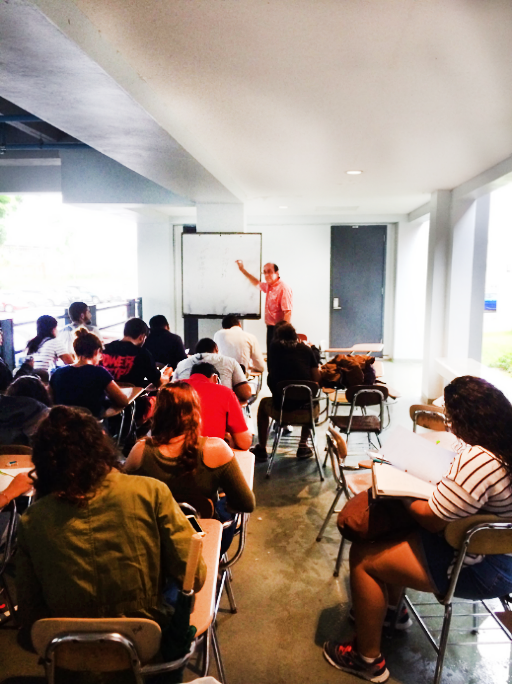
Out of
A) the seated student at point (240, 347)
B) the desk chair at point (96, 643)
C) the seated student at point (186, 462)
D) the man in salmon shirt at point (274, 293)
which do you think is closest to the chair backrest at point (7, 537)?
the seated student at point (186, 462)

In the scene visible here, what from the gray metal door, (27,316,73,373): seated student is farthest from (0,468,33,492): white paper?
the gray metal door

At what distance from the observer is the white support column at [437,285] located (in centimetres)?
633

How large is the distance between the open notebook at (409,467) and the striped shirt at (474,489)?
0.13 meters

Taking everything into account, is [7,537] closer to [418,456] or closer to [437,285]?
[418,456]

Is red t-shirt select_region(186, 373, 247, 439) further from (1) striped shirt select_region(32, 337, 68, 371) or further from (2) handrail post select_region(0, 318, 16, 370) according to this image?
(2) handrail post select_region(0, 318, 16, 370)

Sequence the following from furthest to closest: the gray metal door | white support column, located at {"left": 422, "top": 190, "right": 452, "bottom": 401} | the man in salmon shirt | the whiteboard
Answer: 1. the gray metal door
2. the whiteboard
3. the man in salmon shirt
4. white support column, located at {"left": 422, "top": 190, "right": 452, "bottom": 401}

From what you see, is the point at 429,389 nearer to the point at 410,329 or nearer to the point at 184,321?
the point at 410,329

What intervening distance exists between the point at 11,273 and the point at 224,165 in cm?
2072

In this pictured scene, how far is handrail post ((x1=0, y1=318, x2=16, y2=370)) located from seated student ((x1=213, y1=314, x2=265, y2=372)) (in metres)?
2.62

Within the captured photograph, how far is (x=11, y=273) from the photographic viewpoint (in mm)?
22656

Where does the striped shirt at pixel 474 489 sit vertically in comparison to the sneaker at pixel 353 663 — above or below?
above

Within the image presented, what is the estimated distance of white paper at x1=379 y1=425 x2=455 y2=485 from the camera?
7.06 feet

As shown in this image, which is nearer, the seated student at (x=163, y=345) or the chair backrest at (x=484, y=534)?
the chair backrest at (x=484, y=534)

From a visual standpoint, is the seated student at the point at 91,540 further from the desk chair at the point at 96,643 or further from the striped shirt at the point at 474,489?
the striped shirt at the point at 474,489
